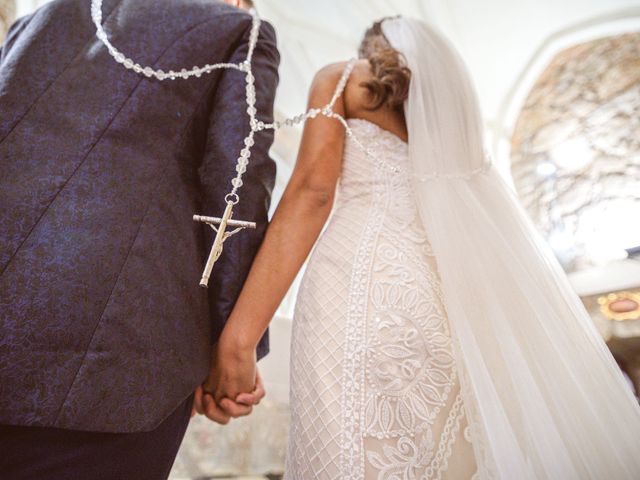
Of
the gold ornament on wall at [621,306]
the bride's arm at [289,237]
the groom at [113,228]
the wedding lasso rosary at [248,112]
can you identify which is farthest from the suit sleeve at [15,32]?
the gold ornament on wall at [621,306]

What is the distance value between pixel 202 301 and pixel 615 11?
5749mm

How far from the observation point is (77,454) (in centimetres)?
66

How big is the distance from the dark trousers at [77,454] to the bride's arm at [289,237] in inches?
9.6

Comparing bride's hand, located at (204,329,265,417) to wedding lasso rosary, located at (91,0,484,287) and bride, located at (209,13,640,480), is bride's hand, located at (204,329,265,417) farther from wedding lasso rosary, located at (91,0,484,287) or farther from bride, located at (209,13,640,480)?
wedding lasso rosary, located at (91,0,484,287)

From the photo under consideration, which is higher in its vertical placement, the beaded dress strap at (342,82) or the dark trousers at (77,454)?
the beaded dress strap at (342,82)

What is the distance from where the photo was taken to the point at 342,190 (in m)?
1.27

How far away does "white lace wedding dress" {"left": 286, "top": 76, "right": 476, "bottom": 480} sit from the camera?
83 cm

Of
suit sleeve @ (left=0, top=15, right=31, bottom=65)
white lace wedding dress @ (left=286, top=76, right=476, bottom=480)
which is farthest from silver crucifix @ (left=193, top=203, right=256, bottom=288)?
suit sleeve @ (left=0, top=15, right=31, bottom=65)

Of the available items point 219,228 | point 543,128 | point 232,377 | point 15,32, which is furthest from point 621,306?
point 15,32

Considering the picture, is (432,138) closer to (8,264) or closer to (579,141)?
(8,264)

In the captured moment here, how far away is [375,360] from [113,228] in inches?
23.1

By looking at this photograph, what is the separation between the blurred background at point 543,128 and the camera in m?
3.81

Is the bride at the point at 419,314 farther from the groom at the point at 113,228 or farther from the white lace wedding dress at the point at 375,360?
the groom at the point at 113,228

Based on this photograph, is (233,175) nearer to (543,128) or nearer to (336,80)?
(336,80)
